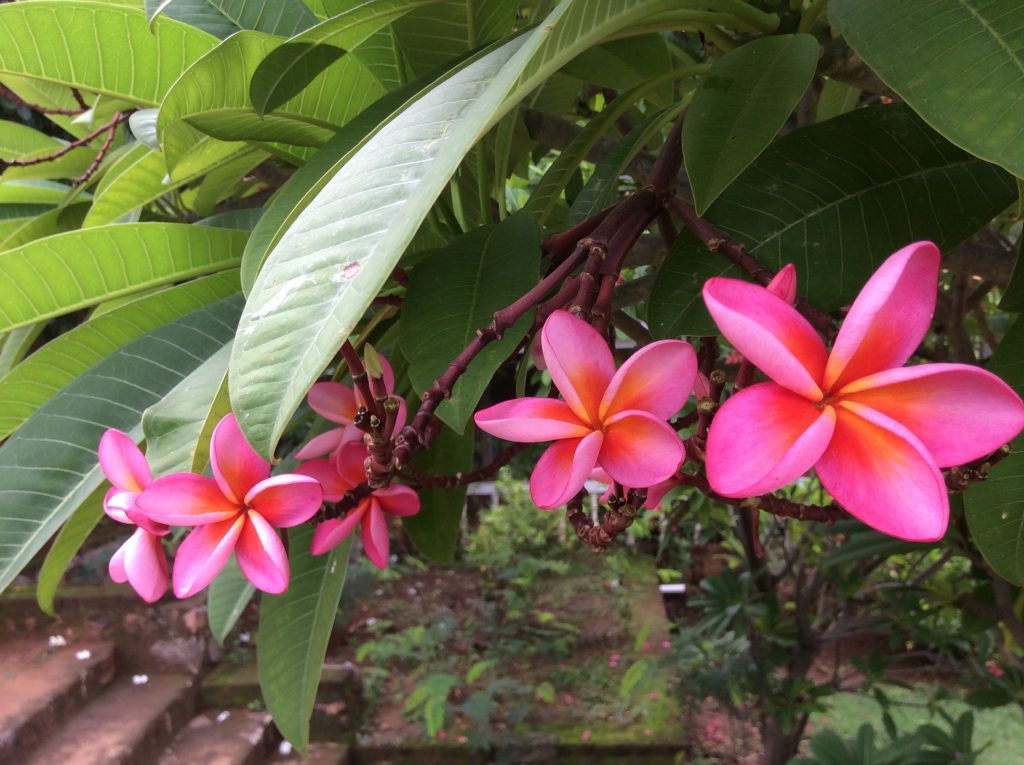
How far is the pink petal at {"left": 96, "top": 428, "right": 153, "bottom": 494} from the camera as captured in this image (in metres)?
0.40

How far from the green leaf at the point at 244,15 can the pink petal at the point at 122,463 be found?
31 cm

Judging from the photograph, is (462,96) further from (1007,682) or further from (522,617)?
(522,617)

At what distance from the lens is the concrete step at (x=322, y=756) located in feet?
8.86

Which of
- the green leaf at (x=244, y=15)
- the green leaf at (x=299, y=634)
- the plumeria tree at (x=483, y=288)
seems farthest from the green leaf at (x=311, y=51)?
the green leaf at (x=299, y=634)

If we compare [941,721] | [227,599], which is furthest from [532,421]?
[941,721]

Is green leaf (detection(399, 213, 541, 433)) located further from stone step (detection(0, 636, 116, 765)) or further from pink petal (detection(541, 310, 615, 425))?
stone step (detection(0, 636, 116, 765))

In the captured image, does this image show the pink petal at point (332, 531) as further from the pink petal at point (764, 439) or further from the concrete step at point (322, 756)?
the concrete step at point (322, 756)

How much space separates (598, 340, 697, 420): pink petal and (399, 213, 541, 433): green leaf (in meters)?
0.08

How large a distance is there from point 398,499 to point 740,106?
0.90 ft

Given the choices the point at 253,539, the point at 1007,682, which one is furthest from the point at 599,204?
the point at 1007,682

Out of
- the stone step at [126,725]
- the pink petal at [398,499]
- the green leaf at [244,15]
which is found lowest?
the stone step at [126,725]

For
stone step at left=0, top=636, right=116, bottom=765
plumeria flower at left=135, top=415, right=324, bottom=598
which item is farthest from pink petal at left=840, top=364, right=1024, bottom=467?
stone step at left=0, top=636, right=116, bottom=765

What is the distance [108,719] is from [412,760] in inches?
40.1

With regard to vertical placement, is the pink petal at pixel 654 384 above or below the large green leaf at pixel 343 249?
below
